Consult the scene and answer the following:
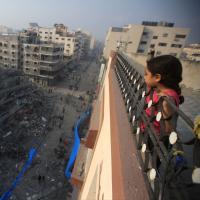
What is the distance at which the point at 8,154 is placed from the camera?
18.7m

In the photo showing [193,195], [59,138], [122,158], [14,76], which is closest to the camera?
[193,195]

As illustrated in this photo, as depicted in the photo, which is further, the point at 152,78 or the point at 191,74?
the point at 191,74

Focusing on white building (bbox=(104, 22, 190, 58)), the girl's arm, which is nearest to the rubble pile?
the girl's arm

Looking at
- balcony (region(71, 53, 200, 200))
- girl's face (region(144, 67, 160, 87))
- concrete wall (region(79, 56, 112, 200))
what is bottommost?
concrete wall (region(79, 56, 112, 200))

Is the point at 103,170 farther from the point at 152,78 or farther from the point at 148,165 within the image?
the point at 152,78

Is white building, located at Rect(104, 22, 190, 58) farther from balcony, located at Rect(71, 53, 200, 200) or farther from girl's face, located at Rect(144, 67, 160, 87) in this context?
balcony, located at Rect(71, 53, 200, 200)

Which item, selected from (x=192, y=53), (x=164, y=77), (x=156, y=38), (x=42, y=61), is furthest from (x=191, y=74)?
(x=192, y=53)

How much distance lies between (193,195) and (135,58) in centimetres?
1812

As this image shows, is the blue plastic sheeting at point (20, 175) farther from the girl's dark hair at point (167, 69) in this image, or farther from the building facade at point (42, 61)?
the building facade at point (42, 61)

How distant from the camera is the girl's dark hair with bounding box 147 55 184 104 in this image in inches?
96.0

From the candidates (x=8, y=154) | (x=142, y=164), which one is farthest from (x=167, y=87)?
(x=8, y=154)

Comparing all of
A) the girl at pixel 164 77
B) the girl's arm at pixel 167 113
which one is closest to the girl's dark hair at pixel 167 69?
the girl at pixel 164 77

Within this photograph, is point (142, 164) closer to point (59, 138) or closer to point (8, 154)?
point (8, 154)

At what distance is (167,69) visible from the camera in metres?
2.50
